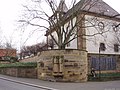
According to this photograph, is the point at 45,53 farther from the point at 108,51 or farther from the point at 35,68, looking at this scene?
the point at 108,51

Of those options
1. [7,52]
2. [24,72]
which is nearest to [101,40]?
[24,72]

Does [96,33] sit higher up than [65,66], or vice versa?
[96,33]

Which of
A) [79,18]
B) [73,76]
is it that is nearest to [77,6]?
[79,18]

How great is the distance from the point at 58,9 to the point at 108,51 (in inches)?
563

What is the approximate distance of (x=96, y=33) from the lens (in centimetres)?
3688

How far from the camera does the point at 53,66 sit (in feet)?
85.4

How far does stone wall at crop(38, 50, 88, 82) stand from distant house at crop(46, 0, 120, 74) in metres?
7.76

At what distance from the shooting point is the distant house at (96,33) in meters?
34.8

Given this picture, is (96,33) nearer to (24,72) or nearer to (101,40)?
(101,40)

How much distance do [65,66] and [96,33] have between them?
1279 centimetres

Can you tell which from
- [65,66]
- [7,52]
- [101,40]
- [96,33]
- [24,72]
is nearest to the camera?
[65,66]

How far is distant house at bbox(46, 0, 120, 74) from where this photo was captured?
34.8 m

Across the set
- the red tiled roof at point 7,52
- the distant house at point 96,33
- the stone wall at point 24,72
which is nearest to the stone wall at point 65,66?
the stone wall at point 24,72

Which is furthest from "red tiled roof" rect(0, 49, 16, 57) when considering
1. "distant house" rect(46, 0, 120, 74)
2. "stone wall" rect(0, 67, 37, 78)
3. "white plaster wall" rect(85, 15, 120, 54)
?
"white plaster wall" rect(85, 15, 120, 54)
